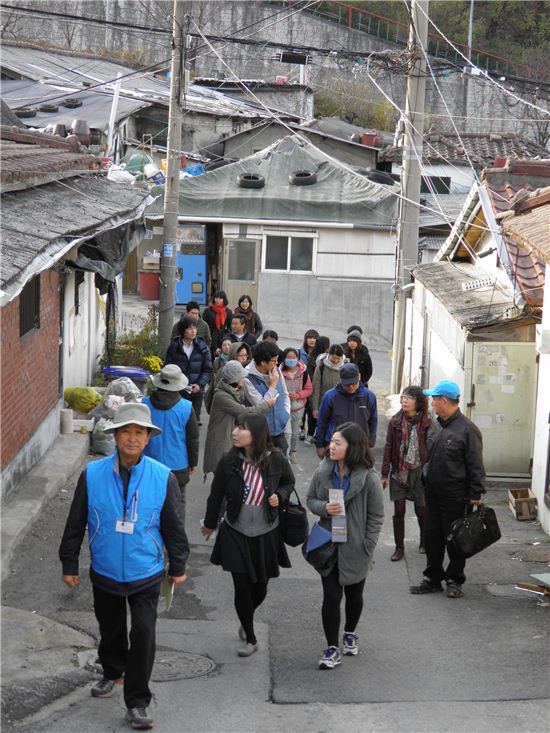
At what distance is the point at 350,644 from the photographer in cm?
692

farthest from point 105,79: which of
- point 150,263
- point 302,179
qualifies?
point 302,179

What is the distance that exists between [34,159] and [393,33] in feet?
130

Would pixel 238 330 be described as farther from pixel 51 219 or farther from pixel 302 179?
pixel 302 179

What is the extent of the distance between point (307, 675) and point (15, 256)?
3.60 m

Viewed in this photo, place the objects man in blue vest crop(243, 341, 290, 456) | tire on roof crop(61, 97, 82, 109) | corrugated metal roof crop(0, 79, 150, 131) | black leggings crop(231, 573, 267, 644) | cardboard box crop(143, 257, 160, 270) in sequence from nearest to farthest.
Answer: black leggings crop(231, 573, 267, 644) < man in blue vest crop(243, 341, 290, 456) < corrugated metal roof crop(0, 79, 150, 131) < cardboard box crop(143, 257, 160, 270) < tire on roof crop(61, 97, 82, 109)

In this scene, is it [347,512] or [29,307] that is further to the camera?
[29,307]

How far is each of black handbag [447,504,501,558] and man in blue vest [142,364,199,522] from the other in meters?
2.25

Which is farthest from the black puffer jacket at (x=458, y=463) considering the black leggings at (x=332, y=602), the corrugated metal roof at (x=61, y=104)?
the corrugated metal roof at (x=61, y=104)

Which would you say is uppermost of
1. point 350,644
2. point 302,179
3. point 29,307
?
point 302,179

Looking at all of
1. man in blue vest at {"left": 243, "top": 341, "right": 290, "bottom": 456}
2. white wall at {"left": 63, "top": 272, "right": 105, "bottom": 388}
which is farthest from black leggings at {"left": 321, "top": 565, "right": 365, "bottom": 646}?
white wall at {"left": 63, "top": 272, "right": 105, "bottom": 388}

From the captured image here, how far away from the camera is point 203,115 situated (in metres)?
35.4

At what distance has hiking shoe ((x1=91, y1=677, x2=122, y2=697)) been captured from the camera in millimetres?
5996

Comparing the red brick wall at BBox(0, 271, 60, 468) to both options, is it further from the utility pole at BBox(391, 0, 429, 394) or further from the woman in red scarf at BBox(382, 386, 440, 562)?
the utility pole at BBox(391, 0, 429, 394)

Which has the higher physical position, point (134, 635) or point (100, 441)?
point (134, 635)
